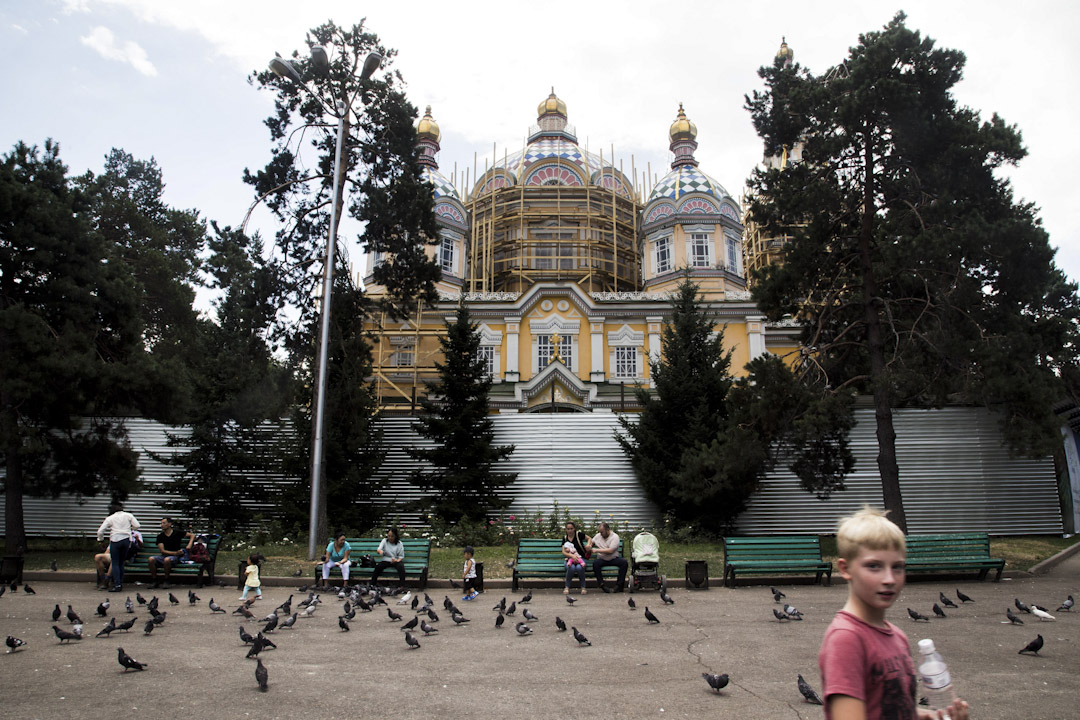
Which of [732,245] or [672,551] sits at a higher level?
[732,245]

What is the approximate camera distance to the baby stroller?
38.2ft

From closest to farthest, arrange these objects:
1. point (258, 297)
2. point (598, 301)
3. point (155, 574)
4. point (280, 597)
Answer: point (280, 597) → point (155, 574) → point (258, 297) → point (598, 301)

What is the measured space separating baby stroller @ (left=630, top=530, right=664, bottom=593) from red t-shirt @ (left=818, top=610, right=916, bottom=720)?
9499 mm

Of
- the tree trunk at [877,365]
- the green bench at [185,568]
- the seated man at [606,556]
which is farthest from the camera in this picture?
the tree trunk at [877,365]

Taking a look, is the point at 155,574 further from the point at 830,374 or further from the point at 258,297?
the point at 830,374

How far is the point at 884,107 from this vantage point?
15828 mm

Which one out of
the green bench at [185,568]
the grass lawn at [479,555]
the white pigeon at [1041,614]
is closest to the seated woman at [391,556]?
the grass lawn at [479,555]

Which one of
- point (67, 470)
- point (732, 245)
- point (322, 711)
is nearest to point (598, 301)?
point (732, 245)

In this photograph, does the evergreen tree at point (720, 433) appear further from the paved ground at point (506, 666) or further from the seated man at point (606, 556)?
the paved ground at point (506, 666)

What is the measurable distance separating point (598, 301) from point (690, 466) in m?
19.3

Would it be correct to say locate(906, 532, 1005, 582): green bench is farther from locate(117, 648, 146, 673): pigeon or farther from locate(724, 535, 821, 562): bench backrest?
locate(117, 648, 146, 673): pigeon

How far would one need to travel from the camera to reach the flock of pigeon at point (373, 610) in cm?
681

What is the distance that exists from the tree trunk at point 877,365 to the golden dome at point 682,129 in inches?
1120

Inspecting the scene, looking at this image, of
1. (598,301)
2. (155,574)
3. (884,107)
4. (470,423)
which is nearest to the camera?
(155,574)
